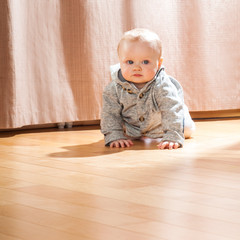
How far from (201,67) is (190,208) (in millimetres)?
1463

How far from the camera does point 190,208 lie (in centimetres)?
87

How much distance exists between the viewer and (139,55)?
159 cm

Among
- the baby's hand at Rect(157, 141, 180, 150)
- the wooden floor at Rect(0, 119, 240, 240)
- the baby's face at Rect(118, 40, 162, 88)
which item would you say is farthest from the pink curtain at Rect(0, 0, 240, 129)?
the baby's hand at Rect(157, 141, 180, 150)

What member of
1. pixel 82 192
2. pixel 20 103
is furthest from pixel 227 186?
pixel 20 103

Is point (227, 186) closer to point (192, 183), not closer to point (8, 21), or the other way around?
point (192, 183)

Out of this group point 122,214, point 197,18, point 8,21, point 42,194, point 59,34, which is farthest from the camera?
point 197,18

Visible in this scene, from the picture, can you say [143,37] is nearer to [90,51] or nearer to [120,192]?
[90,51]

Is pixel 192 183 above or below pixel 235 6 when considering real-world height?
below

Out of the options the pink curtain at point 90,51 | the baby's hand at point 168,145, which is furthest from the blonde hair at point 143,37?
the pink curtain at point 90,51

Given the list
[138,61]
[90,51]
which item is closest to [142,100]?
[138,61]

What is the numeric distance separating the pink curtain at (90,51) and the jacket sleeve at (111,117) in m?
0.39

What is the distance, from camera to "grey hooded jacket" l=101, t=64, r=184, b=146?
1632mm

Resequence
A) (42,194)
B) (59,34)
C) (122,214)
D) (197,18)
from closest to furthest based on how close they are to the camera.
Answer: (122,214) → (42,194) → (59,34) → (197,18)

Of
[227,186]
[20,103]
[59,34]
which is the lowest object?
[227,186]
